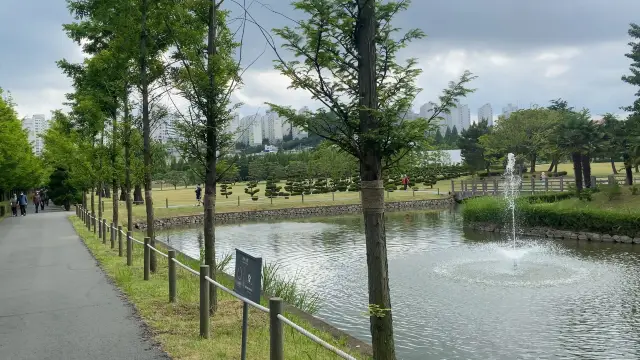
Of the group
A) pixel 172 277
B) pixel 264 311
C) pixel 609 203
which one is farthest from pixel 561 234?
pixel 264 311

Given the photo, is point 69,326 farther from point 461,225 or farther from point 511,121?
point 511,121

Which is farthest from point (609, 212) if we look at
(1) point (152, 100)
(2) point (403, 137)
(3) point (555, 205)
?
(2) point (403, 137)

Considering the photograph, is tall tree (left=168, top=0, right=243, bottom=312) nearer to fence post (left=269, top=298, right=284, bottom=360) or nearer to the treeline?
fence post (left=269, top=298, right=284, bottom=360)

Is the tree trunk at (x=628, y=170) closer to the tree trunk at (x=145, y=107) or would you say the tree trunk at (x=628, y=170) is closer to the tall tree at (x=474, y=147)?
the tree trunk at (x=145, y=107)

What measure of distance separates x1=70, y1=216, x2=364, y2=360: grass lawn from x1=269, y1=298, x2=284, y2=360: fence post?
106cm

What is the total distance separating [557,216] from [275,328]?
2255cm

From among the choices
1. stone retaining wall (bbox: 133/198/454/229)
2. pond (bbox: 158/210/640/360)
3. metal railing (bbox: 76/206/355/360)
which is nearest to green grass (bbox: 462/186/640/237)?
pond (bbox: 158/210/640/360)

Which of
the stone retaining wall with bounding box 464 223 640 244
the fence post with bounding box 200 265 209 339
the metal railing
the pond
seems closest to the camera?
the metal railing

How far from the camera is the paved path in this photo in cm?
675

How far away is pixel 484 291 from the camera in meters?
13.3

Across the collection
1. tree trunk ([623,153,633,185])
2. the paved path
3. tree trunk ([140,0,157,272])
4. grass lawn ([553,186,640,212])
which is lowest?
the paved path

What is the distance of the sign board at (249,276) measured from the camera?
219 inches

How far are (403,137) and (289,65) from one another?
137 centimetres

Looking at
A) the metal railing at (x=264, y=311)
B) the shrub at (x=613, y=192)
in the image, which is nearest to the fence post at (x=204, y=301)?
the metal railing at (x=264, y=311)
